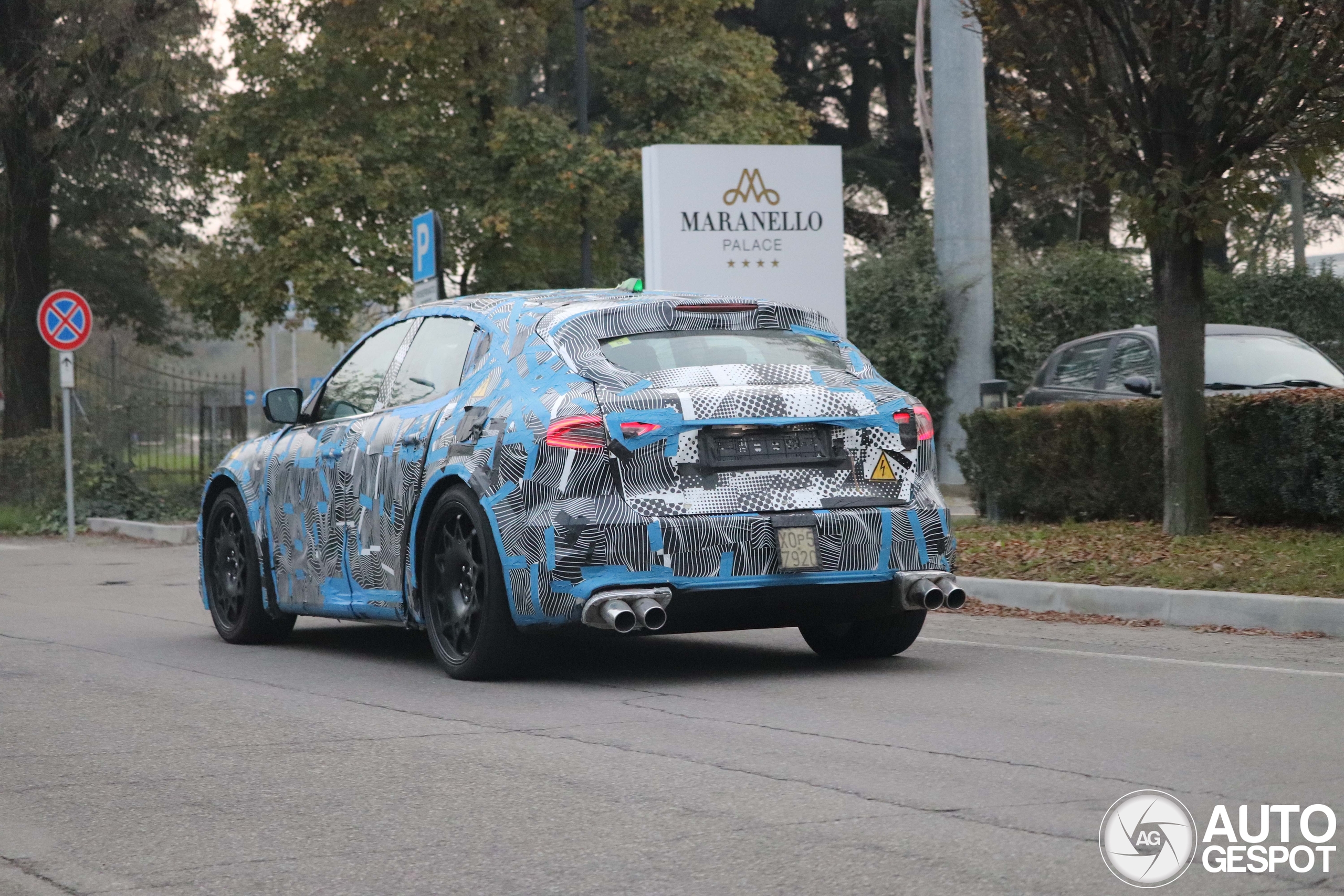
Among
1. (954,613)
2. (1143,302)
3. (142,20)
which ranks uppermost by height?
(142,20)

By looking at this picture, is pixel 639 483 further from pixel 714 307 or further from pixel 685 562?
pixel 714 307

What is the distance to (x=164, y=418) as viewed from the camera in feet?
87.7

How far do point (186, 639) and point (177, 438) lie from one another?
56.1ft

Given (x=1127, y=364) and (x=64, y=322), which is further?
(x=64, y=322)

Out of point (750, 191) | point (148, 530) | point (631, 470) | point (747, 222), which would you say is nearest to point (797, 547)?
point (631, 470)

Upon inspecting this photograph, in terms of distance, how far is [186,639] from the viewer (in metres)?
10.4

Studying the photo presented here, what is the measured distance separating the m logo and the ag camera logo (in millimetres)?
15633

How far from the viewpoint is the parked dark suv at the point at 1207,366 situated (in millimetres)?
15047

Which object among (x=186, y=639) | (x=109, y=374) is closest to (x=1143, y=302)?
(x=109, y=374)

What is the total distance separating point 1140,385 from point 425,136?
2024 centimetres

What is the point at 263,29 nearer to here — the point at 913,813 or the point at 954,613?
the point at 954,613

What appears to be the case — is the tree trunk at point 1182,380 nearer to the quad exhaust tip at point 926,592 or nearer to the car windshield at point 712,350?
the car windshield at point 712,350

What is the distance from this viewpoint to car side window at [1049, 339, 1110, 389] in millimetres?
16250

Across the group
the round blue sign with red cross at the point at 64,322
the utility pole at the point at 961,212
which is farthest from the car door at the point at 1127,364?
the round blue sign with red cross at the point at 64,322
